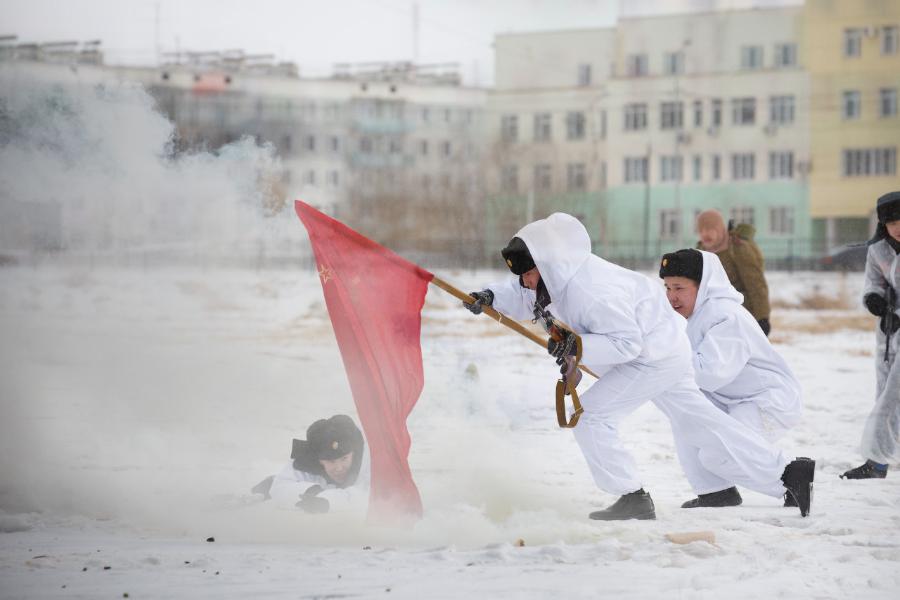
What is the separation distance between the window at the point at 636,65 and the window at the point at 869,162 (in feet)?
25.2

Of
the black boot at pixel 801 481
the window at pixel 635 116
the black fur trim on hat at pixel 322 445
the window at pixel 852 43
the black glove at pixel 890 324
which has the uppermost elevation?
the window at pixel 852 43

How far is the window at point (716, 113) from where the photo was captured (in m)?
39.2

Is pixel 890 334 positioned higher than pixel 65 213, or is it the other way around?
pixel 65 213

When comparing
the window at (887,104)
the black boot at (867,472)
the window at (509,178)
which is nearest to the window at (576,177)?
the window at (509,178)

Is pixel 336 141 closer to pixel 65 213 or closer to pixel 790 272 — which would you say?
pixel 790 272

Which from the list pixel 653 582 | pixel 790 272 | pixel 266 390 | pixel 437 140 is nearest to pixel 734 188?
pixel 790 272

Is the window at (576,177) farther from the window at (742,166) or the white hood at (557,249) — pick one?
the white hood at (557,249)

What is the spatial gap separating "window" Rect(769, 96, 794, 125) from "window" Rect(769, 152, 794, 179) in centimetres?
116

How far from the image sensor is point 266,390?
30.1 ft

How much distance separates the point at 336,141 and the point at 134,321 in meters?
13.4

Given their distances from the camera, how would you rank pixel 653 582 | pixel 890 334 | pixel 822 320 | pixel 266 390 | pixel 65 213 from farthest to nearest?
pixel 822 320 < pixel 266 390 < pixel 65 213 < pixel 890 334 < pixel 653 582

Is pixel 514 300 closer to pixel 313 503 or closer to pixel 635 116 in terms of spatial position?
pixel 313 503

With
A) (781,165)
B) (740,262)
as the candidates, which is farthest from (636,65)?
(740,262)

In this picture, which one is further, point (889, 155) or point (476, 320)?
point (889, 155)
